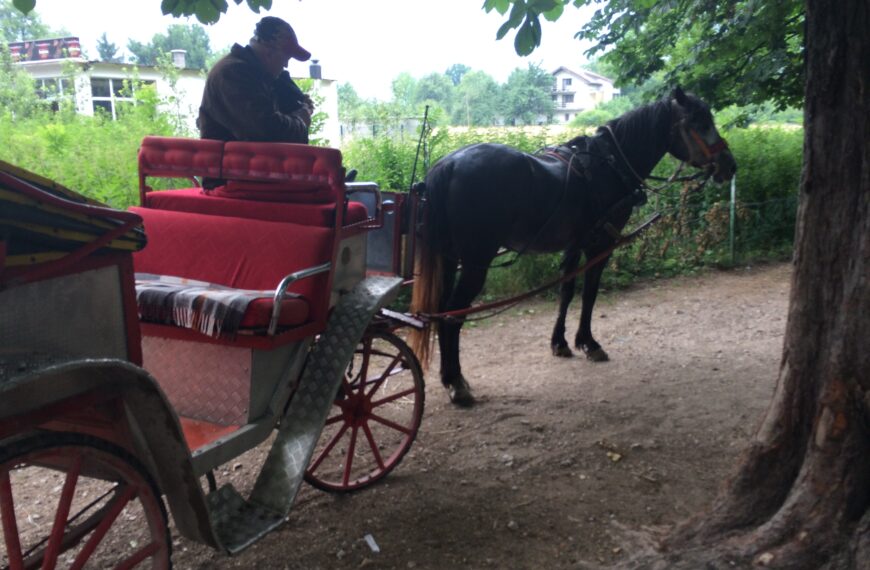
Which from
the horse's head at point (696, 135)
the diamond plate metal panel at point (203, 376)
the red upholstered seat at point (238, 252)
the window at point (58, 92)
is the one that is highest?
the window at point (58, 92)

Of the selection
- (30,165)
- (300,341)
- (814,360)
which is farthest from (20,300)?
(30,165)

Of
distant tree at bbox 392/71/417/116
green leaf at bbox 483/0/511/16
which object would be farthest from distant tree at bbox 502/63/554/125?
green leaf at bbox 483/0/511/16

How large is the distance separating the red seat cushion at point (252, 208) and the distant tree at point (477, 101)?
26.8 ft

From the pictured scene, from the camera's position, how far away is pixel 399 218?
3807mm

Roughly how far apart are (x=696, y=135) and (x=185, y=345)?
4019 mm

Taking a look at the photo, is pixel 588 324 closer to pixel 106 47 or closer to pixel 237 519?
pixel 237 519

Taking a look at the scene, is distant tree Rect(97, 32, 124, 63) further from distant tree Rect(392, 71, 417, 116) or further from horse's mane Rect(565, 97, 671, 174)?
horse's mane Rect(565, 97, 671, 174)

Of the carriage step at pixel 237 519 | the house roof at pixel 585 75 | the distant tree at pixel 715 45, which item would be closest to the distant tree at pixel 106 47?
the house roof at pixel 585 75

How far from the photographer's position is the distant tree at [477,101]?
1217 cm

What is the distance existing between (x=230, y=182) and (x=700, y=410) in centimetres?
320

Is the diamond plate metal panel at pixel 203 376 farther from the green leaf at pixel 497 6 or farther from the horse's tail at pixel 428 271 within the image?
the green leaf at pixel 497 6

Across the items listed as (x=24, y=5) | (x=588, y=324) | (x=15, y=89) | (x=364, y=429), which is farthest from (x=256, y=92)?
(x=15, y=89)

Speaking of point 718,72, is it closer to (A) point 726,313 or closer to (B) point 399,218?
(A) point 726,313

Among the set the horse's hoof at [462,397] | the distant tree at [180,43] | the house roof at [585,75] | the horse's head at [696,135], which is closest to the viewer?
the horse's hoof at [462,397]
